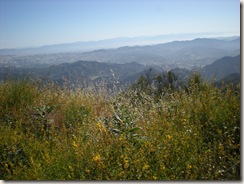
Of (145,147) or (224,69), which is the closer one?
(145,147)

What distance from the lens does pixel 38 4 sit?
3.60 metres

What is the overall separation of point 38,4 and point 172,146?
8.15 ft

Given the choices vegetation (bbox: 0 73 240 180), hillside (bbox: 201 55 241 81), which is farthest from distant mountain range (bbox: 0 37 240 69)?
vegetation (bbox: 0 73 240 180)

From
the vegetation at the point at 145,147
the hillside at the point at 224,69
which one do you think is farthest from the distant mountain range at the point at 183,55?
the vegetation at the point at 145,147

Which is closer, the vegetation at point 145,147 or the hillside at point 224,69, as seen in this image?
the vegetation at point 145,147

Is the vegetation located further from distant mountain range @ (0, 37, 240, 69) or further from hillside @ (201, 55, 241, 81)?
distant mountain range @ (0, 37, 240, 69)

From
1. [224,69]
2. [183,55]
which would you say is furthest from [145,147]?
[183,55]

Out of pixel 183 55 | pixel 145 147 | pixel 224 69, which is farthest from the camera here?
pixel 183 55

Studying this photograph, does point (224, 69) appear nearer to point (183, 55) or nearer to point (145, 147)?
point (145, 147)

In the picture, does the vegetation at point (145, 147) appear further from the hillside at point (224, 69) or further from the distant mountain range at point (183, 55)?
the distant mountain range at point (183, 55)

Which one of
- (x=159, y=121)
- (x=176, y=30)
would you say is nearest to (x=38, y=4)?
(x=176, y=30)

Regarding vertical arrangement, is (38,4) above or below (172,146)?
above

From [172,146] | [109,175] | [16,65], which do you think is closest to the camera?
[109,175]

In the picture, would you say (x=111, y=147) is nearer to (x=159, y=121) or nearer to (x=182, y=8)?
(x=159, y=121)
